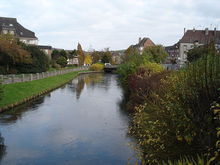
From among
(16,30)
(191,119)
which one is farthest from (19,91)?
(16,30)

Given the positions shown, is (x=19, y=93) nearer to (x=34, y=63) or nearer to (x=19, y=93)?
Result: (x=19, y=93)

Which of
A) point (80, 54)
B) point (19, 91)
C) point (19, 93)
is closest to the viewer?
point (19, 93)

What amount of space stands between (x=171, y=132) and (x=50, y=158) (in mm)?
8525

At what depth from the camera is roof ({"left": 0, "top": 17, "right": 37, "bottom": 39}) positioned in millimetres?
79500

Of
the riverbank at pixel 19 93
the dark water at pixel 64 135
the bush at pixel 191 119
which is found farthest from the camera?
the riverbank at pixel 19 93

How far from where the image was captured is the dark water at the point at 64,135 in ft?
44.8

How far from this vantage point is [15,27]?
8512cm

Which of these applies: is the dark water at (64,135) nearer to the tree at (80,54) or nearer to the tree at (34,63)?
the tree at (34,63)

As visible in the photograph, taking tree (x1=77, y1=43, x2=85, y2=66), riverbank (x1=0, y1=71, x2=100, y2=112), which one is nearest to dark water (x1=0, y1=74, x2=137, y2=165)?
riverbank (x1=0, y1=71, x2=100, y2=112)

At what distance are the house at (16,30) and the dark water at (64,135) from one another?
2296 inches

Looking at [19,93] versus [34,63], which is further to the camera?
[34,63]

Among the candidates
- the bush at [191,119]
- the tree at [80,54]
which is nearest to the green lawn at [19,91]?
the bush at [191,119]

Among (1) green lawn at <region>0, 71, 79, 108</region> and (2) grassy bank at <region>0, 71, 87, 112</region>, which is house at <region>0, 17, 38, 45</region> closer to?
(1) green lawn at <region>0, 71, 79, 108</region>

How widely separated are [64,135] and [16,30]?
249 feet
